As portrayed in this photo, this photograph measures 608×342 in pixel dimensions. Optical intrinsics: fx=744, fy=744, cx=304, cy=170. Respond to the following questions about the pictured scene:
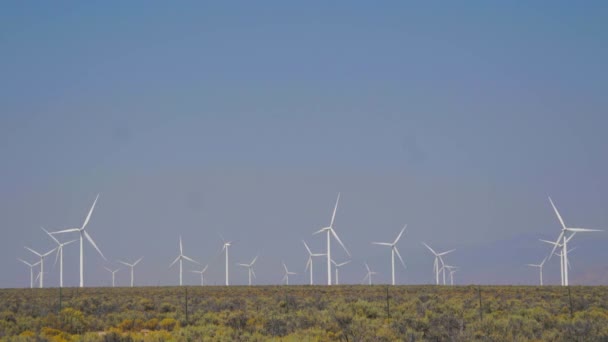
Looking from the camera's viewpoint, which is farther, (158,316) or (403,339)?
(158,316)

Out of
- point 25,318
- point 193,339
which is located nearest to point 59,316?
point 25,318

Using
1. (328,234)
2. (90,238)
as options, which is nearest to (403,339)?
(90,238)

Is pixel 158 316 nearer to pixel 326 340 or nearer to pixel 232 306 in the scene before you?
pixel 232 306

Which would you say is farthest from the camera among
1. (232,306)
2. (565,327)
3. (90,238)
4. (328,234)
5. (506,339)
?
(328,234)

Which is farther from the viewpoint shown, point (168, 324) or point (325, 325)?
point (168, 324)

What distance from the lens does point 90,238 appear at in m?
81.2

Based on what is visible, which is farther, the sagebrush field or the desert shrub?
the desert shrub

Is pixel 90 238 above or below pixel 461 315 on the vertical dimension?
above

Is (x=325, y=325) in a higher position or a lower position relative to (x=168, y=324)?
higher

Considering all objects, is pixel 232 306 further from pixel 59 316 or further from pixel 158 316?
pixel 59 316

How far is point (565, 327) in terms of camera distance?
86.3 ft

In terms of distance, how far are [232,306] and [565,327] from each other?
21.0 metres

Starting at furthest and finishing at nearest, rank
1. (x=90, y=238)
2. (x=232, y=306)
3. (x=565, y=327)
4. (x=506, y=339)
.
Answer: (x=90, y=238) → (x=232, y=306) → (x=565, y=327) → (x=506, y=339)

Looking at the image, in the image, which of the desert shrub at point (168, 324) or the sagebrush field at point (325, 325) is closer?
the sagebrush field at point (325, 325)
